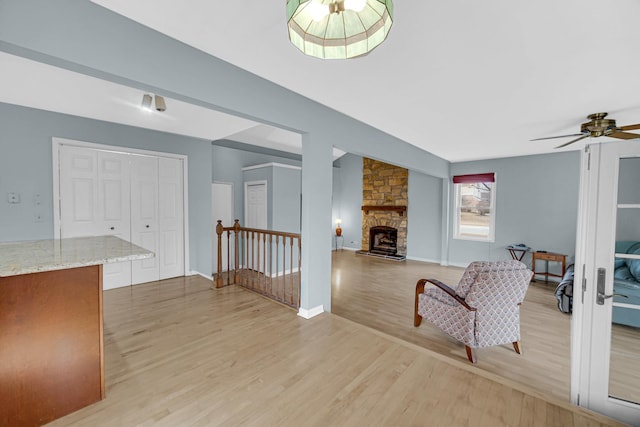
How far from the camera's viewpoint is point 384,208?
7.62 metres

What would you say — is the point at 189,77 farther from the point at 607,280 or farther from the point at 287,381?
the point at 607,280

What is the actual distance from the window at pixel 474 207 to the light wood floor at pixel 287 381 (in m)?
4.10

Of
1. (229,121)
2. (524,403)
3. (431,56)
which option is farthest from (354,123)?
(524,403)

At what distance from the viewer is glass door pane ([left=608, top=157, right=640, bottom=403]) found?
157cm

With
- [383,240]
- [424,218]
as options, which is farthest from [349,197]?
[424,218]

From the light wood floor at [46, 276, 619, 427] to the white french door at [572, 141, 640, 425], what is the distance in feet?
0.64

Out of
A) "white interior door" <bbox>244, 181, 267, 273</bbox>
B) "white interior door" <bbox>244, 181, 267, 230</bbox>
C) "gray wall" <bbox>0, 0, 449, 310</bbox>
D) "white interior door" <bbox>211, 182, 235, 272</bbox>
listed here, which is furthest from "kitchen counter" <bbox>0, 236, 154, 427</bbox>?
"white interior door" <bbox>211, 182, 235, 272</bbox>

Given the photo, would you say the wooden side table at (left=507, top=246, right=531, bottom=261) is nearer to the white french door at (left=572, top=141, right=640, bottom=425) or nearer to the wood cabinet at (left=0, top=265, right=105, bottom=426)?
the white french door at (left=572, top=141, right=640, bottom=425)

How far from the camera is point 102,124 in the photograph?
353cm

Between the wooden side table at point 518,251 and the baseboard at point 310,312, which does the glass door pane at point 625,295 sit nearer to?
the baseboard at point 310,312

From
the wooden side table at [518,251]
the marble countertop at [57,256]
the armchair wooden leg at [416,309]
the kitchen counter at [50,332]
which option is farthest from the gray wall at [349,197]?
the kitchen counter at [50,332]

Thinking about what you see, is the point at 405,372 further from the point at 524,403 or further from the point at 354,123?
the point at 354,123

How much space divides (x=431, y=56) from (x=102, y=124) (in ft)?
13.5

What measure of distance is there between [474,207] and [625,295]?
489cm
